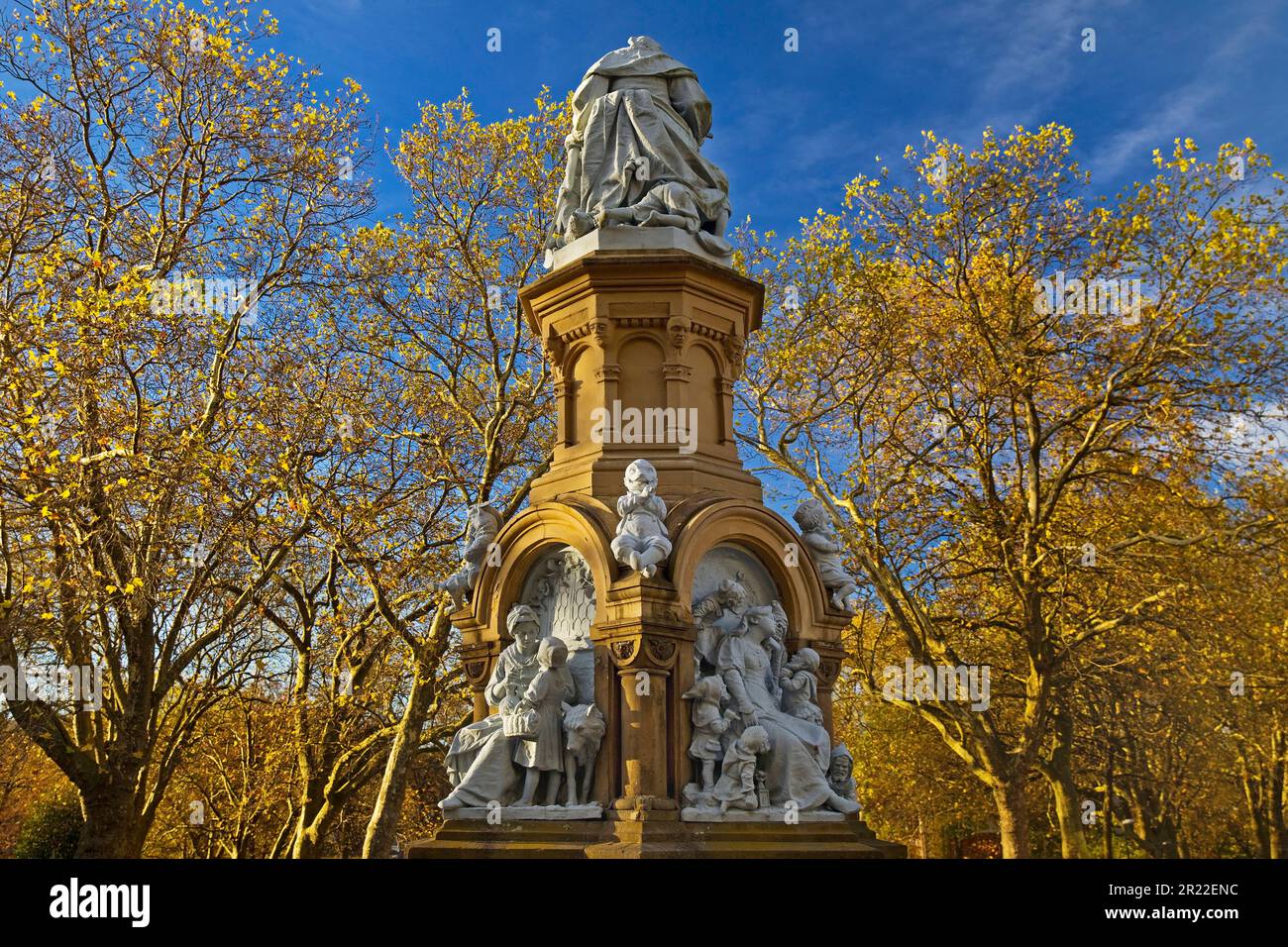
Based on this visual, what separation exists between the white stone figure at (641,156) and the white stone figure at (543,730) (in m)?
4.05

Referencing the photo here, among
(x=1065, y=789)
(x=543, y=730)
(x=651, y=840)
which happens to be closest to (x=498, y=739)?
(x=543, y=730)

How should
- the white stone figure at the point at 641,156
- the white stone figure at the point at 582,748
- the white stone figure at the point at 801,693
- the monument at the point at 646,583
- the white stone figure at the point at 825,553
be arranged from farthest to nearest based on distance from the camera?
1. the white stone figure at the point at 641,156
2. the white stone figure at the point at 825,553
3. the white stone figure at the point at 801,693
4. the white stone figure at the point at 582,748
5. the monument at the point at 646,583

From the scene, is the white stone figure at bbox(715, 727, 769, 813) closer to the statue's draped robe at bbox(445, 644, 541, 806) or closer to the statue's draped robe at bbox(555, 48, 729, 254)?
the statue's draped robe at bbox(445, 644, 541, 806)

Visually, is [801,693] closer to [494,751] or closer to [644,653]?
[644,653]

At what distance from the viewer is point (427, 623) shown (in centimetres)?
2005

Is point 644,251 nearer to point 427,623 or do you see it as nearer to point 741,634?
point 741,634

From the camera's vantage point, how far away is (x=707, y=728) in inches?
311

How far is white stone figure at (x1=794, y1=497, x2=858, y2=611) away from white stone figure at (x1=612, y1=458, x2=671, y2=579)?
5.83 ft

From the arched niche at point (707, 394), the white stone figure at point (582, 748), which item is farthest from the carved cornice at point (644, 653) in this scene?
the arched niche at point (707, 394)

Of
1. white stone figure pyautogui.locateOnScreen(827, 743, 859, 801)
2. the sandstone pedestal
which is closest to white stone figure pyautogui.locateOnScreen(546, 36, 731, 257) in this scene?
the sandstone pedestal

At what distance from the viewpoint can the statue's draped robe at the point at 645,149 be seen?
985 cm

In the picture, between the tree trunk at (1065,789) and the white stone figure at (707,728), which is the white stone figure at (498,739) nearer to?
the white stone figure at (707,728)
